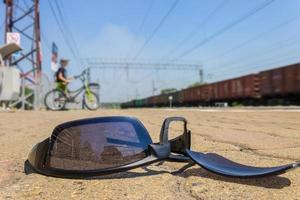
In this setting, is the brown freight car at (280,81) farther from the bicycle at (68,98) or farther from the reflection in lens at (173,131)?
the reflection in lens at (173,131)

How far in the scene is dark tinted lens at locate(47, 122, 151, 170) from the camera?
1474mm

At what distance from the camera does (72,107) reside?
545 inches

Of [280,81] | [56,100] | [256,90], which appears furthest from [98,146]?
[256,90]

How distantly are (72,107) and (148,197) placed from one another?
1275 cm

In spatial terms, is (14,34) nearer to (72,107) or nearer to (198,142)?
(72,107)

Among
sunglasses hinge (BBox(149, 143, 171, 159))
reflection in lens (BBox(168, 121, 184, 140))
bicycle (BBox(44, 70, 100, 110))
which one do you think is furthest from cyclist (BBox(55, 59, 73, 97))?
sunglasses hinge (BBox(149, 143, 171, 159))

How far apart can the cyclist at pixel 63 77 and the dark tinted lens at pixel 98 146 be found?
10553 mm

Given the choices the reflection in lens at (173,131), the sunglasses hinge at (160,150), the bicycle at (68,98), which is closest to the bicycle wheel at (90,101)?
the bicycle at (68,98)

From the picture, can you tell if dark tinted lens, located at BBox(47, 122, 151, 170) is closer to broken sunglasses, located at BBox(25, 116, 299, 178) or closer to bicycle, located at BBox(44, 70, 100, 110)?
broken sunglasses, located at BBox(25, 116, 299, 178)

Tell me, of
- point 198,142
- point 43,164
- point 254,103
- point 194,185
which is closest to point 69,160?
point 43,164

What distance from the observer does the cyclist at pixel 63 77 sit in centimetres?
1189

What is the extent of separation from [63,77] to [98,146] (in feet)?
35.9

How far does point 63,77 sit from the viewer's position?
1220 centimetres

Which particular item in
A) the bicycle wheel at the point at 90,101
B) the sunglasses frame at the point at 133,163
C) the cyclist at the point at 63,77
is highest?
the cyclist at the point at 63,77
